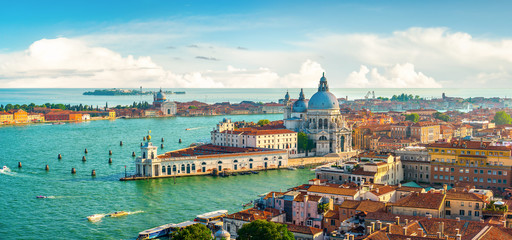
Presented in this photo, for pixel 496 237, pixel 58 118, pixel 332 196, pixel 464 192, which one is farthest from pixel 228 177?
pixel 58 118

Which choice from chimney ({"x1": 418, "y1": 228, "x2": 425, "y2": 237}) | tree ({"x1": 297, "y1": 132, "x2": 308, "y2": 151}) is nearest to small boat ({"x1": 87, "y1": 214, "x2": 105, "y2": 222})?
chimney ({"x1": 418, "y1": 228, "x2": 425, "y2": 237})

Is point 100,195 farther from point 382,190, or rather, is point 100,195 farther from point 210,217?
point 382,190

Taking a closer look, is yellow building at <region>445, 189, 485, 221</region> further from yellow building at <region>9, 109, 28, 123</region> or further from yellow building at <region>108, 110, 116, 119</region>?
yellow building at <region>108, 110, 116, 119</region>

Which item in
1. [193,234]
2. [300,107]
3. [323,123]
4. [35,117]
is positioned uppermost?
[300,107]

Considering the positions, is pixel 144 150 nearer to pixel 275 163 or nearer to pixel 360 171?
pixel 275 163

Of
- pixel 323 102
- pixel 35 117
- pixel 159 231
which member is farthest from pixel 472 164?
pixel 35 117
